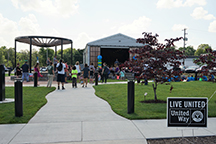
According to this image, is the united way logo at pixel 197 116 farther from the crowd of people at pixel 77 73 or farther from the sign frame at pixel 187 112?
the crowd of people at pixel 77 73

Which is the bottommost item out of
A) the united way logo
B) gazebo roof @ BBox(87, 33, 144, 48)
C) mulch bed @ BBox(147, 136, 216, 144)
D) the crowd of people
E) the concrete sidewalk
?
mulch bed @ BBox(147, 136, 216, 144)

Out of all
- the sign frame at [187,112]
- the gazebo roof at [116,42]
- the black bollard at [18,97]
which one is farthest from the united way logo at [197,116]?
the gazebo roof at [116,42]

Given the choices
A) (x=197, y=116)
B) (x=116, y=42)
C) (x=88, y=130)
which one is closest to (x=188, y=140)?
(x=197, y=116)

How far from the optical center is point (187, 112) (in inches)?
166

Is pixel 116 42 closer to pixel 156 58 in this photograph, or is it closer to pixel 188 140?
pixel 156 58

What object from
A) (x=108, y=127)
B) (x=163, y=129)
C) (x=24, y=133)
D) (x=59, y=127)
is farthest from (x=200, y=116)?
(x=24, y=133)

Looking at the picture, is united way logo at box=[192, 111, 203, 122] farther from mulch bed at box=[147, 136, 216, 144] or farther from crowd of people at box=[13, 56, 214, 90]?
crowd of people at box=[13, 56, 214, 90]

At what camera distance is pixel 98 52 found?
32.7 metres

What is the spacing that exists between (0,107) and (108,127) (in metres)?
4.43

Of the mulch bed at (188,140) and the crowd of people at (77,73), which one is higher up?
the crowd of people at (77,73)

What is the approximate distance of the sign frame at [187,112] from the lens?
4.21 meters

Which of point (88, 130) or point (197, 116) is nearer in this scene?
point (197, 116)

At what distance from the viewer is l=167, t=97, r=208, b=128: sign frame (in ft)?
13.8

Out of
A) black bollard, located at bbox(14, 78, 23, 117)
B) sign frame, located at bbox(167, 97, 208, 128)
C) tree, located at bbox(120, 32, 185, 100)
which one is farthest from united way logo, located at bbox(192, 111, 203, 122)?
black bollard, located at bbox(14, 78, 23, 117)
